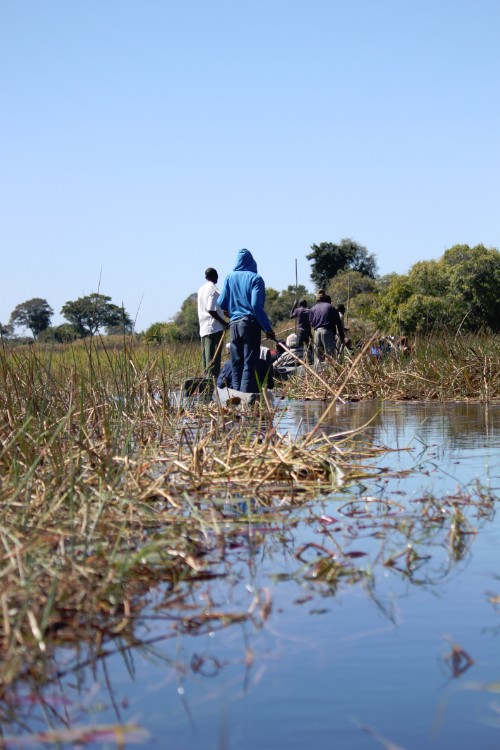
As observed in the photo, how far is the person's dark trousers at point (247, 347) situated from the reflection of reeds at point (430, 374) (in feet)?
9.78

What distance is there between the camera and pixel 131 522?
15.5 ft

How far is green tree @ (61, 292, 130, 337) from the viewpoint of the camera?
7383 millimetres

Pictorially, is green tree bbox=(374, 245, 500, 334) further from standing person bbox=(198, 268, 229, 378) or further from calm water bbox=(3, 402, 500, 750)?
calm water bbox=(3, 402, 500, 750)

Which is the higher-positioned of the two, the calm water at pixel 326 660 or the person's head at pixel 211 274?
the person's head at pixel 211 274

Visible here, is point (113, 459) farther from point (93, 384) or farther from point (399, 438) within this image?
point (399, 438)

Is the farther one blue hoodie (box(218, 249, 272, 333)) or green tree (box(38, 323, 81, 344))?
blue hoodie (box(218, 249, 272, 333))

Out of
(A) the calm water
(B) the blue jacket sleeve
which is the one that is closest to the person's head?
(B) the blue jacket sleeve

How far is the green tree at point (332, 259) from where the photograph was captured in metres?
104

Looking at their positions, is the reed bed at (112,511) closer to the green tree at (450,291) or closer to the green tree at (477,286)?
the green tree at (450,291)

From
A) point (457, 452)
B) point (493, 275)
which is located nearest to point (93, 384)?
point (457, 452)

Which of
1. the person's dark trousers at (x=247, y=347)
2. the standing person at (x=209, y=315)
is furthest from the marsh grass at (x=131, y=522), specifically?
the standing person at (x=209, y=315)

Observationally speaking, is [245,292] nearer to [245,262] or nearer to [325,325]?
[245,262]

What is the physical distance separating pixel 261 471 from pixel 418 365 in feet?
36.5

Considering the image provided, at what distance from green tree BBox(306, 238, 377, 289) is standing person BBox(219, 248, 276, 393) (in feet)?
295
